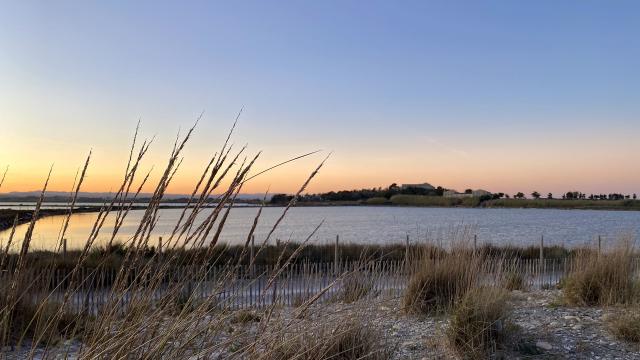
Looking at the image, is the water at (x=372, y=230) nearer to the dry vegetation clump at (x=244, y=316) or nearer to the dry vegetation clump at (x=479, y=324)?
the dry vegetation clump at (x=244, y=316)

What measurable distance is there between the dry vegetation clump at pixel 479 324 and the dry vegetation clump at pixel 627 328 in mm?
1210

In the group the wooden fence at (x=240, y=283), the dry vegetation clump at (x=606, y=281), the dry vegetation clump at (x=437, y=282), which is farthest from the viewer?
the dry vegetation clump at (x=606, y=281)

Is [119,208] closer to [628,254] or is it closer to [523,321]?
[523,321]

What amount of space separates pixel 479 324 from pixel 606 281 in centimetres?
305

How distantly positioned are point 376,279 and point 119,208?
353 cm

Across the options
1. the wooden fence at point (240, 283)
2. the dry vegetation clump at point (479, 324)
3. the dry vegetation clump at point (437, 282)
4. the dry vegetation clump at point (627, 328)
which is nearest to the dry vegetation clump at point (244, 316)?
the wooden fence at point (240, 283)

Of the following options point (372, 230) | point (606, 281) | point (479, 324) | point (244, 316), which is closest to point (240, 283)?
point (244, 316)

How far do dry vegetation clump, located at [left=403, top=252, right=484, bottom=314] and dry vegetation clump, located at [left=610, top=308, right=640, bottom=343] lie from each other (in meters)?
1.57

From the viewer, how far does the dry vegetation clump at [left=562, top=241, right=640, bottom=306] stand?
6984 millimetres

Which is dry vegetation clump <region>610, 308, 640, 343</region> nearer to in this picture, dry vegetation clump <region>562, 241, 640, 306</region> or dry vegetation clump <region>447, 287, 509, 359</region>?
dry vegetation clump <region>447, 287, 509, 359</region>

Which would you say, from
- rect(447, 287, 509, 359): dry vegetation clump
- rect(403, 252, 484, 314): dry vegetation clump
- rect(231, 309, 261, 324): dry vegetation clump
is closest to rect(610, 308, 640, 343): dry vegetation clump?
rect(447, 287, 509, 359): dry vegetation clump

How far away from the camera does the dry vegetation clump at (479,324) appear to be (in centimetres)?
500

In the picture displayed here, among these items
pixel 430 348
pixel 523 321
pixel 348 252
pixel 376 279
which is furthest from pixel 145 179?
pixel 348 252

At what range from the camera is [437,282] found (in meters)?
7.00
